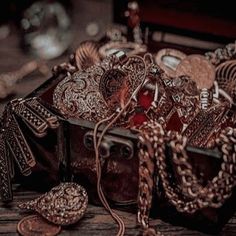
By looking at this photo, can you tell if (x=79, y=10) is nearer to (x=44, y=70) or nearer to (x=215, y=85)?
(x=44, y=70)

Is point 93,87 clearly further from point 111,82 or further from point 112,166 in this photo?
point 112,166

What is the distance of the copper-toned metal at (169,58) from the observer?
1.30 m

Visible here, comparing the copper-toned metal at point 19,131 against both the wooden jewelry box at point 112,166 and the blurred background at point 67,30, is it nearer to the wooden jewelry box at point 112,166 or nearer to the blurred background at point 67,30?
the wooden jewelry box at point 112,166

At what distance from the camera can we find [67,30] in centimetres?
164

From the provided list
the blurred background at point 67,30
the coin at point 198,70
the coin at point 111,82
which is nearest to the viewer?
the coin at point 111,82

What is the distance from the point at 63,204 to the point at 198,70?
407mm

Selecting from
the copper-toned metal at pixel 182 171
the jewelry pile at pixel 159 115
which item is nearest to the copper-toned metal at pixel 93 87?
the jewelry pile at pixel 159 115

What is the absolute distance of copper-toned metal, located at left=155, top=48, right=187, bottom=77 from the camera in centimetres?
130

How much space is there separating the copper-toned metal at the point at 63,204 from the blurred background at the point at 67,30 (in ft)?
1.15

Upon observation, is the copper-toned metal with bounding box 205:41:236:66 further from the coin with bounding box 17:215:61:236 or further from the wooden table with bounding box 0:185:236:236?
the coin with bounding box 17:215:61:236

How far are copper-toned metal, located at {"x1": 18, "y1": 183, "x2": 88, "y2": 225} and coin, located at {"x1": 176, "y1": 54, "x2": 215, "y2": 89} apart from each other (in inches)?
13.5

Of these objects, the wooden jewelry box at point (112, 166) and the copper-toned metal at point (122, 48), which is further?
the copper-toned metal at point (122, 48)

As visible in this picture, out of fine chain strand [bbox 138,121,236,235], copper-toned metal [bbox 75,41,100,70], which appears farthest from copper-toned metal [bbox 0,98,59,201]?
copper-toned metal [bbox 75,41,100,70]

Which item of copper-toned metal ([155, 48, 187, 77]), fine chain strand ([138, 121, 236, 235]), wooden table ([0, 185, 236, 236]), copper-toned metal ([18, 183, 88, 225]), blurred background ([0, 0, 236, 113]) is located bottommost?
wooden table ([0, 185, 236, 236])
